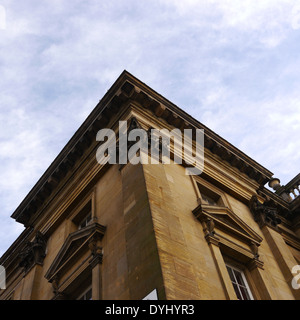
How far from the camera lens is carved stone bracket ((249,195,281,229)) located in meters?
16.6

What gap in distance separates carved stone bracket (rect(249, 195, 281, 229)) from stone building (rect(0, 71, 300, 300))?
48mm

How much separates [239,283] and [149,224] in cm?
413

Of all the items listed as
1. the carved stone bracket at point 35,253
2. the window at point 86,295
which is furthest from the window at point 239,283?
the carved stone bracket at point 35,253

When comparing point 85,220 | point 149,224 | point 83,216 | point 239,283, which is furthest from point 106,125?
point 239,283

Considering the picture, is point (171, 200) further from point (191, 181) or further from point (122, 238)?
point (191, 181)

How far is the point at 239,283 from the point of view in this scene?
12.9 meters

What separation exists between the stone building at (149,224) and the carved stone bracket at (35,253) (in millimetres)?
41

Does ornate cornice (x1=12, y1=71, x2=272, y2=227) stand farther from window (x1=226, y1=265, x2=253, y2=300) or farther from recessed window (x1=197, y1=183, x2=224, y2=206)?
window (x1=226, y1=265, x2=253, y2=300)

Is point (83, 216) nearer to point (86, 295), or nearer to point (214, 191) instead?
point (86, 295)

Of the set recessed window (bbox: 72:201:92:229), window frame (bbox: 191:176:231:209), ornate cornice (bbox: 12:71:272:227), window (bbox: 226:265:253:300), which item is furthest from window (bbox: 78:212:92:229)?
window (bbox: 226:265:253:300)

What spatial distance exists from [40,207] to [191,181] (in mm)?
7858

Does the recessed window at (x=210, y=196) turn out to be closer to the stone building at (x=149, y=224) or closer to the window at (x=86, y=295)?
the stone building at (x=149, y=224)

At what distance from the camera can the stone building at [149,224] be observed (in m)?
10.5
